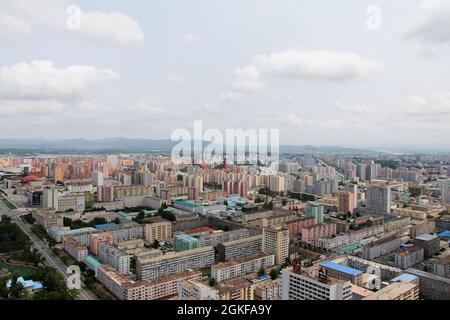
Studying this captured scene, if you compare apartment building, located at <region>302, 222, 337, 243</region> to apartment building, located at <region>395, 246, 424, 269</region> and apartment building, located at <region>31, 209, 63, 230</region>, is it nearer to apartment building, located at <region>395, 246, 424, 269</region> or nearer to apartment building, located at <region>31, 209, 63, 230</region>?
apartment building, located at <region>395, 246, 424, 269</region>

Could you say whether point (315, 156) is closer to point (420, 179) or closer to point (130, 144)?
point (420, 179)

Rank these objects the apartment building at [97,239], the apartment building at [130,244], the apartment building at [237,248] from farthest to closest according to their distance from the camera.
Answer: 1. the apartment building at [130,244]
2. the apartment building at [97,239]
3. the apartment building at [237,248]

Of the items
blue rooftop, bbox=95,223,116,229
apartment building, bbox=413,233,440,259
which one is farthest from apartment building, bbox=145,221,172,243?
apartment building, bbox=413,233,440,259

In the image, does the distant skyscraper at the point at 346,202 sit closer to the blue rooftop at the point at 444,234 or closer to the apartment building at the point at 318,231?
the apartment building at the point at 318,231

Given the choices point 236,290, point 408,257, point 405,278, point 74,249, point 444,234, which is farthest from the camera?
point 444,234

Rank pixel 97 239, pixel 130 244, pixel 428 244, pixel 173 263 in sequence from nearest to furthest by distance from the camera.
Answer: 1. pixel 173 263
2. pixel 428 244
3. pixel 97 239
4. pixel 130 244

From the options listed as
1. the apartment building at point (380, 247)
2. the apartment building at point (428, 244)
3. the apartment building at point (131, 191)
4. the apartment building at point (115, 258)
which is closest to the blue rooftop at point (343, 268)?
the apartment building at point (380, 247)

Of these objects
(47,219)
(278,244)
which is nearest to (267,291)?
(278,244)

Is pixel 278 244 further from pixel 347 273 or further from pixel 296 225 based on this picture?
pixel 296 225
